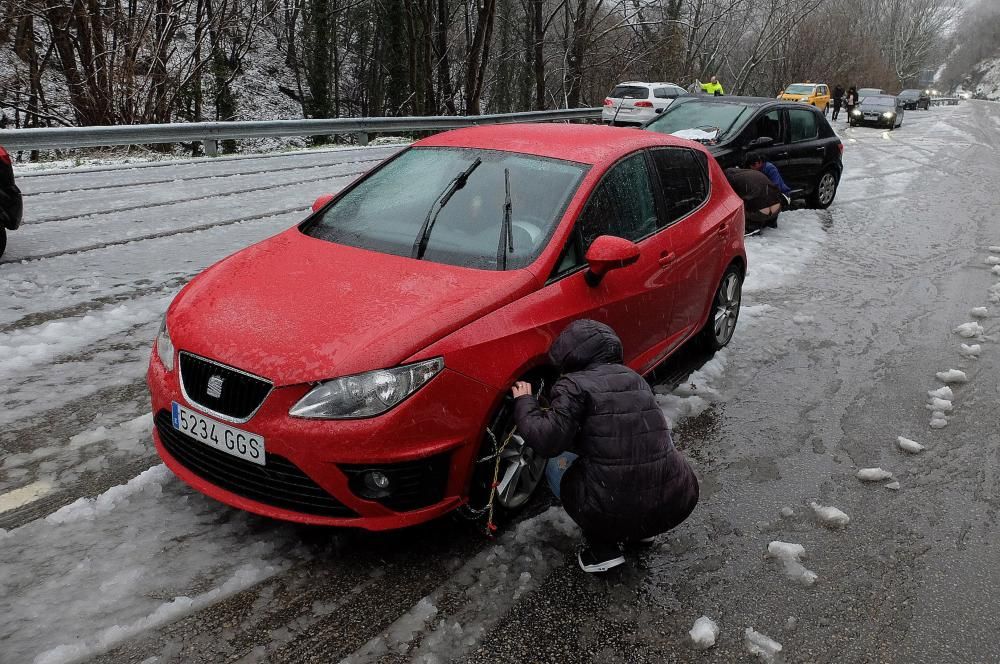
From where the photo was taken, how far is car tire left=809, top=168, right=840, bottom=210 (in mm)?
11773

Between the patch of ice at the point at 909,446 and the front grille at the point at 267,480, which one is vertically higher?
the front grille at the point at 267,480

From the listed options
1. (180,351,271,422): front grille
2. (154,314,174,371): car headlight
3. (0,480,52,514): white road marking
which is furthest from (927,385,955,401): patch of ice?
(0,480,52,514): white road marking

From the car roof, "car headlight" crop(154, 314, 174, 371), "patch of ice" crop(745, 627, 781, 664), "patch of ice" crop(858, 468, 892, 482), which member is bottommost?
"patch of ice" crop(745, 627, 781, 664)

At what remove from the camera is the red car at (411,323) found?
2816 millimetres

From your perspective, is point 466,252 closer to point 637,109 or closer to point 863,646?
point 863,646

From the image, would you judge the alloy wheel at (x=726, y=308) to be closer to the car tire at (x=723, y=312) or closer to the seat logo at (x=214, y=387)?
the car tire at (x=723, y=312)

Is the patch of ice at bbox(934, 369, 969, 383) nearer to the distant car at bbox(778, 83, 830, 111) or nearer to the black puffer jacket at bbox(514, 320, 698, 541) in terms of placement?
the black puffer jacket at bbox(514, 320, 698, 541)

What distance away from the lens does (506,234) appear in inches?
145

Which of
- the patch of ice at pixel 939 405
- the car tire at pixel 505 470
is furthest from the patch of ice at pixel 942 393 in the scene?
the car tire at pixel 505 470

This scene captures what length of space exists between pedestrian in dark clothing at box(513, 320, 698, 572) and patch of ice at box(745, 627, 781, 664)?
49cm

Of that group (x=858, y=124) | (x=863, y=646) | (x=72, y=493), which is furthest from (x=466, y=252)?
(x=858, y=124)

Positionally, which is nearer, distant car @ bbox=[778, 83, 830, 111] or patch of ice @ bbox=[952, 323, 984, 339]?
patch of ice @ bbox=[952, 323, 984, 339]

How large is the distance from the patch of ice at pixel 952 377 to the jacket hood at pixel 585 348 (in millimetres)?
3553

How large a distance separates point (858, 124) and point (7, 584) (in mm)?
37712
